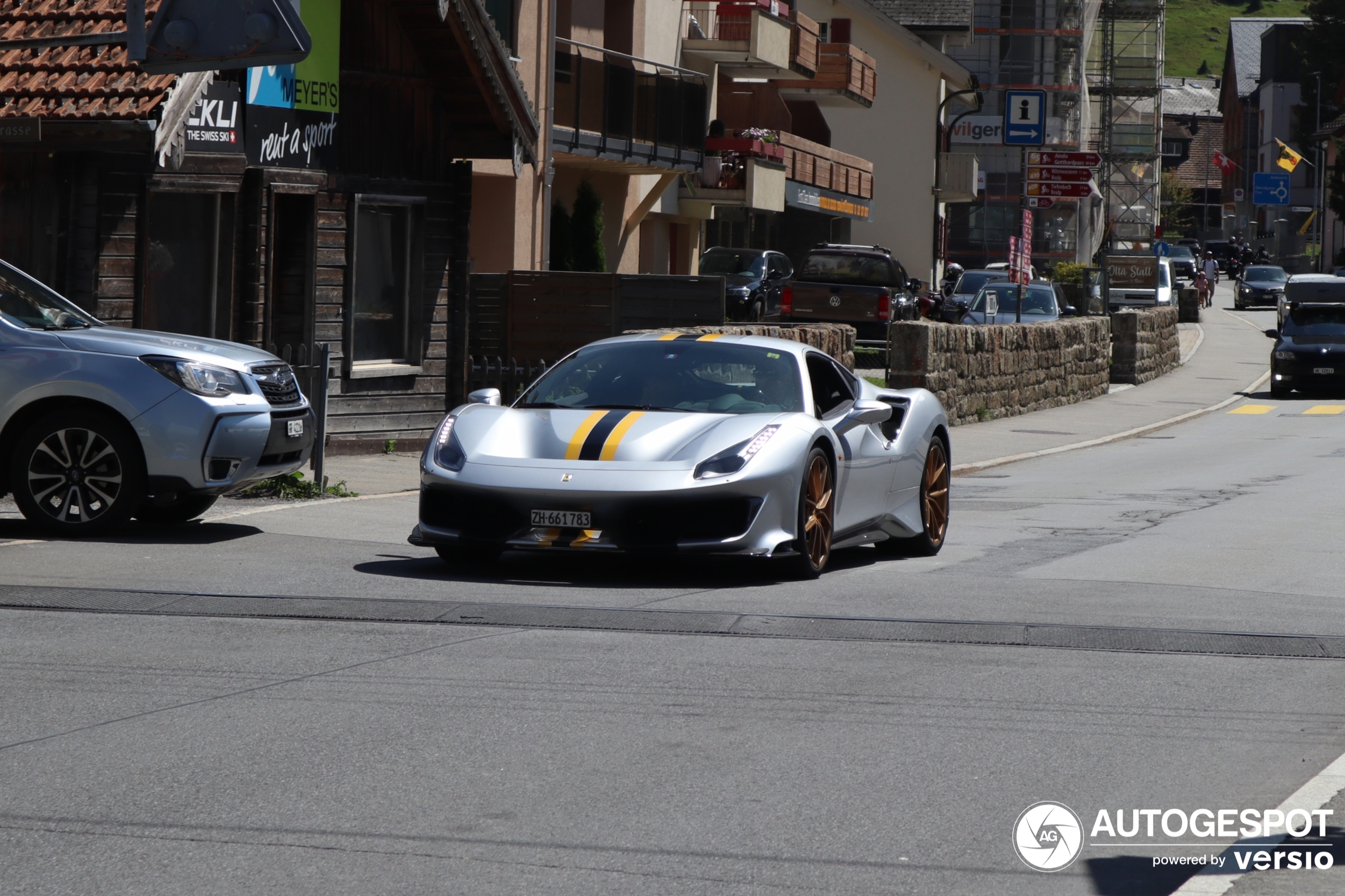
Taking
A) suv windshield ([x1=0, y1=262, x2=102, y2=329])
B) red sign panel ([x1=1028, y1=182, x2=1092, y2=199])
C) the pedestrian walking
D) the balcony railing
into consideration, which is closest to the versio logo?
suv windshield ([x1=0, y1=262, x2=102, y2=329])

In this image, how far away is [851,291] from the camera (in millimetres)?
32844

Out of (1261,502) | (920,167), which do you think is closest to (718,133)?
(920,167)

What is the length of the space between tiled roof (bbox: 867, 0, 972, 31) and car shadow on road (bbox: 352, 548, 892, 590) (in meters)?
51.8

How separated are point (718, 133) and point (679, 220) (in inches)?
90.2

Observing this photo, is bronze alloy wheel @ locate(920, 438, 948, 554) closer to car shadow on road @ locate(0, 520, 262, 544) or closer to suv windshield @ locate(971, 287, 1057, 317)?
car shadow on road @ locate(0, 520, 262, 544)

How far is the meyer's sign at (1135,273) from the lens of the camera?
54.6 metres

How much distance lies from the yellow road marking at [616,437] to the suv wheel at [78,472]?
10.0 ft

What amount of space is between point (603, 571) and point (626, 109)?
2012 cm

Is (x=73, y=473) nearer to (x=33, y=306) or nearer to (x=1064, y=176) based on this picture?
(x=33, y=306)

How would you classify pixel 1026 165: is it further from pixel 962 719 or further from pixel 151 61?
pixel 962 719

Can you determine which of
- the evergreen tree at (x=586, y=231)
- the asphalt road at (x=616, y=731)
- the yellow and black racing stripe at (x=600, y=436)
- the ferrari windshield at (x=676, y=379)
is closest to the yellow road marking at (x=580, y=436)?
the yellow and black racing stripe at (x=600, y=436)

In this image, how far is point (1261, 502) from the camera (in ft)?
55.1

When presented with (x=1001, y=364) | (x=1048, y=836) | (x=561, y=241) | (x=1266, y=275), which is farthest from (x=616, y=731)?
(x=1266, y=275)

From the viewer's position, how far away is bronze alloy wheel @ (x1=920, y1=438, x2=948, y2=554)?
12039 mm
